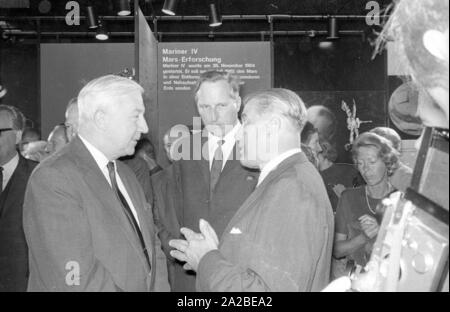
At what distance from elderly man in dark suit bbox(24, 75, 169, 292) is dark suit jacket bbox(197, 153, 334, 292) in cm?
31

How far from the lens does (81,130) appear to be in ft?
5.64

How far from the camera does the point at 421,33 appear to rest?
775 mm

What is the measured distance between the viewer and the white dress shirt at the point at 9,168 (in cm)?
263

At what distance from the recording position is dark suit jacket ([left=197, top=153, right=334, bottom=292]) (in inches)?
50.5

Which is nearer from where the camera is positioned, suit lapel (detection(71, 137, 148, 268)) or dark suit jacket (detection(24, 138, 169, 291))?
dark suit jacket (detection(24, 138, 169, 291))

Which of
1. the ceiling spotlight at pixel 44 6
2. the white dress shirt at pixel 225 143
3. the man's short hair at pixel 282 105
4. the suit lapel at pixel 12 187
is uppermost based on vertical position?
the ceiling spotlight at pixel 44 6

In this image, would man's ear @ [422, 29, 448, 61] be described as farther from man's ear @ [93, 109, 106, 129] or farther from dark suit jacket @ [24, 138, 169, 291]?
man's ear @ [93, 109, 106, 129]

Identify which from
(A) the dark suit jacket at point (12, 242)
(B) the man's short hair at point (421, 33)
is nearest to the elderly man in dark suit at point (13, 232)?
(A) the dark suit jacket at point (12, 242)

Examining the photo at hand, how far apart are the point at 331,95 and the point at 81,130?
580cm

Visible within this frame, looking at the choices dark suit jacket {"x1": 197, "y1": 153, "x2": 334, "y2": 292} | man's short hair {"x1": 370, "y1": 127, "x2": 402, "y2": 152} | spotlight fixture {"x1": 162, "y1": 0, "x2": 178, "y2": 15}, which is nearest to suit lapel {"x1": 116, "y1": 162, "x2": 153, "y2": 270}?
dark suit jacket {"x1": 197, "y1": 153, "x2": 334, "y2": 292}

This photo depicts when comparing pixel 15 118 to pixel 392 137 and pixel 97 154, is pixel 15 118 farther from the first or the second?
pixel 392 137

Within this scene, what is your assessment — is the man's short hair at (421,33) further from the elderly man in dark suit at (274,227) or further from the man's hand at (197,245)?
the man's hand at (197,245)

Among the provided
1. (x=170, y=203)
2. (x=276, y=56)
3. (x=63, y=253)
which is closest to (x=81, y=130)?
(x=63, y=253)

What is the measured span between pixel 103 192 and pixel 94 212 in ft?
0.26
